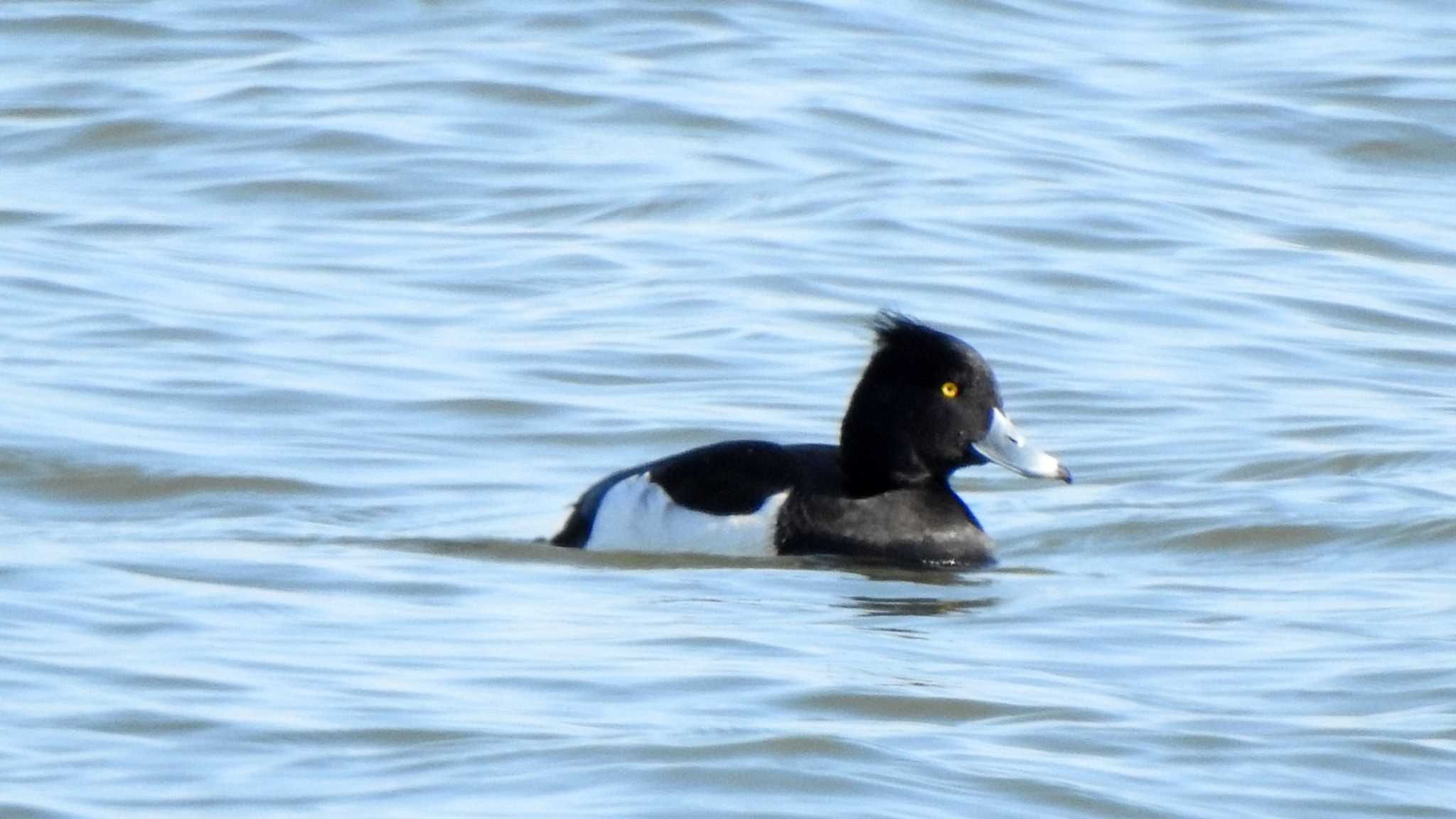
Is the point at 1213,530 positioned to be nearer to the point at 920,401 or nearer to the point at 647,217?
the point at 920,401

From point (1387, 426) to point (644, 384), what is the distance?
107 inches

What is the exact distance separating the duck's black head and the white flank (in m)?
0.31

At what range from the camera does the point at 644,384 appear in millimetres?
11086

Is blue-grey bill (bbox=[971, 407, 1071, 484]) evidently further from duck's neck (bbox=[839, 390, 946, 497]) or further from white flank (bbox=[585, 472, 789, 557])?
white flank (bbox=[585, 472, 789, 557])

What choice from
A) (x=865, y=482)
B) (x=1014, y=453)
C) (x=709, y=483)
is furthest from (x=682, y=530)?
(x=1014, y=453)

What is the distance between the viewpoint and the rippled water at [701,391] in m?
5.74

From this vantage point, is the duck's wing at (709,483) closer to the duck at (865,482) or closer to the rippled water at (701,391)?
the duck at (865,482)

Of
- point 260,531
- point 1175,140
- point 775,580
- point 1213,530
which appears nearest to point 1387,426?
point 1213,530

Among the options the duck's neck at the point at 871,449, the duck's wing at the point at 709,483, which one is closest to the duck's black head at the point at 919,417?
the duck's neck at the point at 871,449

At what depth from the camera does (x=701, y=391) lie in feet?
36.1

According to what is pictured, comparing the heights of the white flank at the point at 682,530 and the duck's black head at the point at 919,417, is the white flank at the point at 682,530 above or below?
below

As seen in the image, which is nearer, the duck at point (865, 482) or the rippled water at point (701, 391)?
the rippled water at point (701, 391)

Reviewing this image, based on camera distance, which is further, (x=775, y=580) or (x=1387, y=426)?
(x=1387, y=426)

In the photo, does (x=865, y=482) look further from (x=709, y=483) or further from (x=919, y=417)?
(x=709, y=483)
